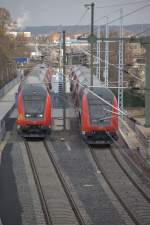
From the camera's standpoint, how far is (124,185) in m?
21.6

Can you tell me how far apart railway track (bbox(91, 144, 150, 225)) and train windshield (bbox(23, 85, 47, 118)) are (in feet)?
12.4

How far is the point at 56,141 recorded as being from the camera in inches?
1240

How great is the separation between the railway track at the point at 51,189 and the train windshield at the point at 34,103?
1.63 m

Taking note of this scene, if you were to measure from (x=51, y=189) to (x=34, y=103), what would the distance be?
10518mm

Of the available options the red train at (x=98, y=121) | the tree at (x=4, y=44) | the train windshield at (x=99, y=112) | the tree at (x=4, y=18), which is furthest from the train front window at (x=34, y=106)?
the tree at (x=4, y=18)

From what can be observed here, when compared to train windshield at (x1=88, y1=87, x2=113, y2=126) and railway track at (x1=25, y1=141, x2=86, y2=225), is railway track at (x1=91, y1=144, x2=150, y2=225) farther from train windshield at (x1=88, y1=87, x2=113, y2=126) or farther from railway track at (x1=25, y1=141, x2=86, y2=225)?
railway track at (x1=25, y1=141, x2=86, y2=225)

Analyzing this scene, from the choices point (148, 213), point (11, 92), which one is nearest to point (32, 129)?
point (148, 213)

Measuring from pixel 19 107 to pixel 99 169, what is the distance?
7.91 meters

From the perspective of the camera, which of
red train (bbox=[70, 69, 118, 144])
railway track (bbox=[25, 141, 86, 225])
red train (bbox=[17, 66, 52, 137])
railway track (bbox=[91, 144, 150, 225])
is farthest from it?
red train (bbox=[17, 66, 52, 137])

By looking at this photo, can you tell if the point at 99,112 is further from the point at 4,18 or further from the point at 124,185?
the point at 4,18

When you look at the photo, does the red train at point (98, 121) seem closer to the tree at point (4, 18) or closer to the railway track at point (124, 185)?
the railway track at point (124, 185)

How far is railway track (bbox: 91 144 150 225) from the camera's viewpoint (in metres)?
17.5

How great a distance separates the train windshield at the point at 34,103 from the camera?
101 ft

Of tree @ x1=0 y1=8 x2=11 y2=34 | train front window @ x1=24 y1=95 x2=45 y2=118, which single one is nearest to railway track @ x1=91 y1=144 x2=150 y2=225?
train front window @ x1=24 y1=95 x2=45 y2=118
